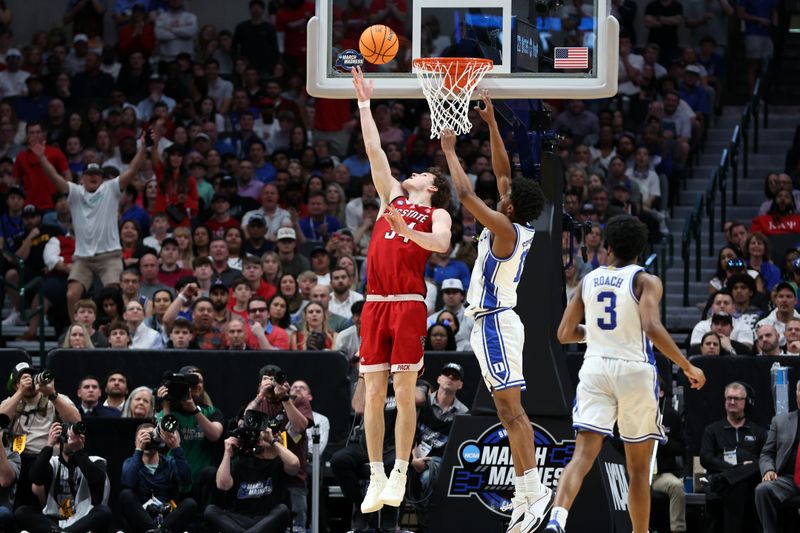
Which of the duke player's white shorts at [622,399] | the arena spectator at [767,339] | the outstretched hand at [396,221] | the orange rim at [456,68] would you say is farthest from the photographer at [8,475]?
the arena spectator at [767,339]

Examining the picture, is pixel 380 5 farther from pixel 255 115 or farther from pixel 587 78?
pixel 587 78

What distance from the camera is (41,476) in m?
14.1

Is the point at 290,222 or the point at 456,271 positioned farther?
the point at 290,222

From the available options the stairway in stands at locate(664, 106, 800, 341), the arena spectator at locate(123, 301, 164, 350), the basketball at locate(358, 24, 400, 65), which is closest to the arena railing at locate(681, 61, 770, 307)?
the stairway in stands at locate(664, 106, 800, 341)

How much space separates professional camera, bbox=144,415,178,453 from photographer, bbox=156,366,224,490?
0.25 meters

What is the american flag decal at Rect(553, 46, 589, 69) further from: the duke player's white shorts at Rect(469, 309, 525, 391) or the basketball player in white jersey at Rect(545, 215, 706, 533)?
the duke player's white shorts at Rect(469, 309, 525, 391)

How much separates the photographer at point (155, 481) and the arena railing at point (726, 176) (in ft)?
24.8

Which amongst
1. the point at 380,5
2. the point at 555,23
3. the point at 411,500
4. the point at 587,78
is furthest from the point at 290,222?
the point at 587,78

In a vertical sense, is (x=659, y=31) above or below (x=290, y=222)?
above

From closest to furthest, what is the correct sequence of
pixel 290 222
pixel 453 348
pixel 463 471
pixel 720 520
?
pixel 463 471, pixel 720 520, pixel 453 348, pixel 290 222

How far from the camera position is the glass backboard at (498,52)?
1160cm

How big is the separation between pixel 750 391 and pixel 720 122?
9078 millimetres

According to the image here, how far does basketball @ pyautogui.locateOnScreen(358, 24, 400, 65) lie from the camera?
11.9 metres

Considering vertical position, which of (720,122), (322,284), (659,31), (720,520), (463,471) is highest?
(659,31)
